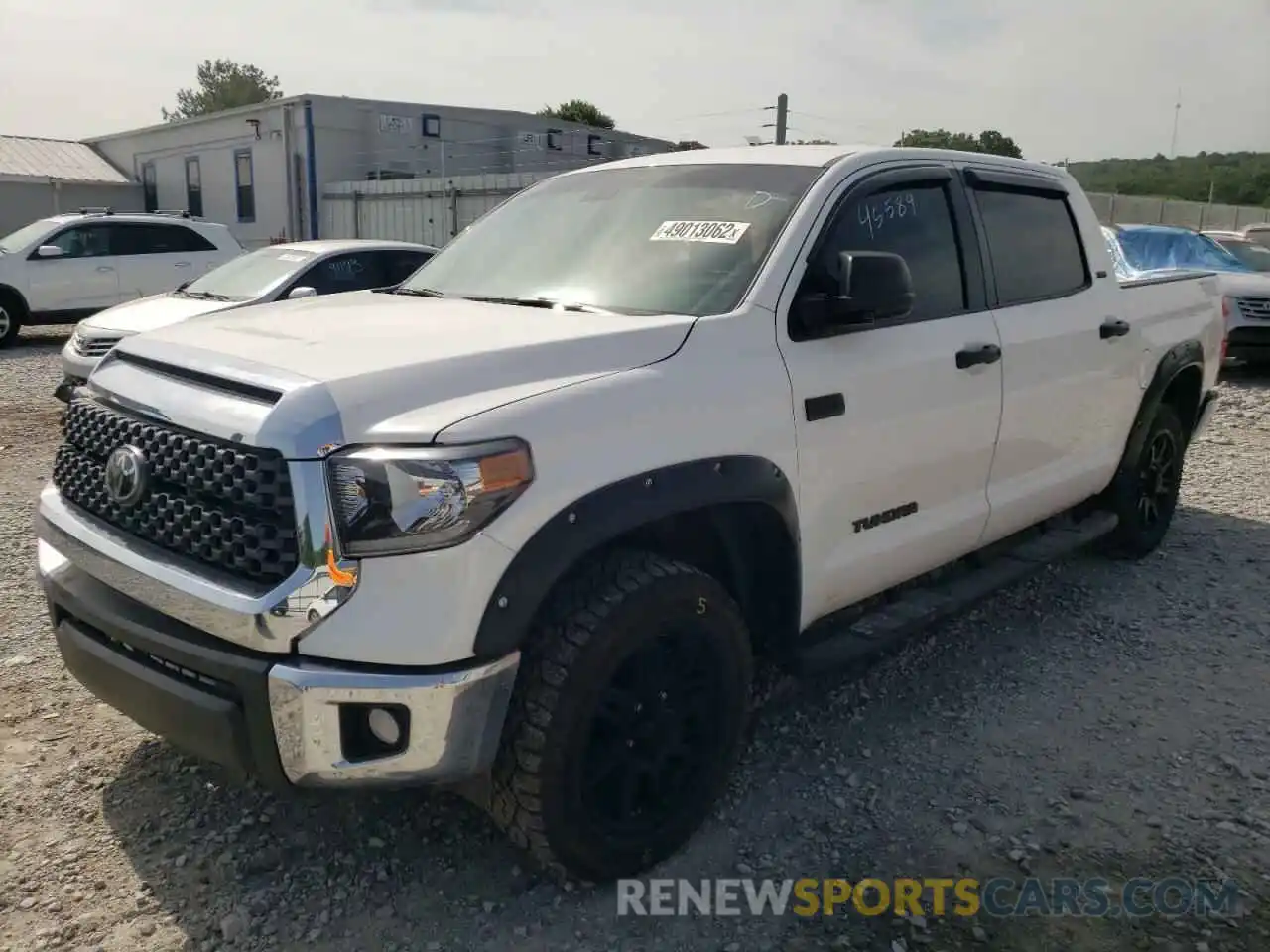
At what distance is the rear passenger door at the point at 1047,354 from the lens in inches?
160

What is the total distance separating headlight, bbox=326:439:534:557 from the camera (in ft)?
7.56

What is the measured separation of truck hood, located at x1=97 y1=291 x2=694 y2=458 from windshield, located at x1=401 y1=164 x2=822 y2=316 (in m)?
0.21

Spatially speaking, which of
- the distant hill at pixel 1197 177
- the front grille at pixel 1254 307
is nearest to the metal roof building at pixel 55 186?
the front grille at pixel 1254 307

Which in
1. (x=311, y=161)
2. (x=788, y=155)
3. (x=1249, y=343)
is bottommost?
(x=1249, y=343)

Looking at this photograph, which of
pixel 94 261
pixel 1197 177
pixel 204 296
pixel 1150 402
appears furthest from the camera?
pixel 1197 177

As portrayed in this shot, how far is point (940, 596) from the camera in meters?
3.95

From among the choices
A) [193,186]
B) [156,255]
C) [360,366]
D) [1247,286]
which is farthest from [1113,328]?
[193,186]

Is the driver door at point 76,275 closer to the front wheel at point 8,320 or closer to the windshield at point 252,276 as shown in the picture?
the front wheel at point 8,320

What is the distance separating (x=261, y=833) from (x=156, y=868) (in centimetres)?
29

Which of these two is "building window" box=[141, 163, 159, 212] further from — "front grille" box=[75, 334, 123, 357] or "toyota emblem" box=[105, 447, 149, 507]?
"toyota emblem" box=[105, 447, 149, 507]

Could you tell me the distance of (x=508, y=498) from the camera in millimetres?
2379

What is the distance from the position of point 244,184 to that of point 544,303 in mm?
24849

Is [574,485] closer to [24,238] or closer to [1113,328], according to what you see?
[1113,328]

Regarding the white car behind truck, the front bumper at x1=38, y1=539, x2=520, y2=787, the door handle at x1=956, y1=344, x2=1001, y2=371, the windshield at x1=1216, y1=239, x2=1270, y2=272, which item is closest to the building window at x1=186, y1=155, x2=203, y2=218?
the white car behind truck
